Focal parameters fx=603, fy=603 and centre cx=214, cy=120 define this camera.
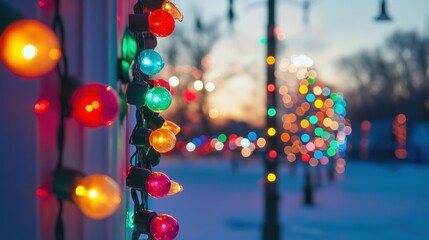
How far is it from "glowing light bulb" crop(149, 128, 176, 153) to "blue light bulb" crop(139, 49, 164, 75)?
0.25 meters

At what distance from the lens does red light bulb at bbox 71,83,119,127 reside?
5.02ft

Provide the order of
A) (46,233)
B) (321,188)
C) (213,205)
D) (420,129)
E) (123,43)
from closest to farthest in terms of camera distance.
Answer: (46,233) < (123,43) < (213,205) < (321,188) < (420,129)

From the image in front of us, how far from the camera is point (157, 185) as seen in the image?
2326 millimetres

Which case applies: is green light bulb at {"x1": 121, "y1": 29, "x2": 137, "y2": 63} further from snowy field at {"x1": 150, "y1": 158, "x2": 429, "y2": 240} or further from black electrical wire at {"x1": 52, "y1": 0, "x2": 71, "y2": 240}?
snowy field at {"x1": 150, "y1": 158, "x2": 429, "y2": 240}

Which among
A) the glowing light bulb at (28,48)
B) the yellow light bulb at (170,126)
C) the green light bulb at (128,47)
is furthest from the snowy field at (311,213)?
the glowing light bulb at (28,48)

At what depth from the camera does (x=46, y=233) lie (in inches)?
65.4

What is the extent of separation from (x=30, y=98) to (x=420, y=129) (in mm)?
50695

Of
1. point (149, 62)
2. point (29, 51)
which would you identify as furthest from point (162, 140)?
point (29, 51)

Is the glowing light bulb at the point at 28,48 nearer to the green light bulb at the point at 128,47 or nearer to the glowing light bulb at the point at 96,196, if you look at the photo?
the glowing light bulb at the point at 96,196

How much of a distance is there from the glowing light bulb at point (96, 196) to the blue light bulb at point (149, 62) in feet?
2.85

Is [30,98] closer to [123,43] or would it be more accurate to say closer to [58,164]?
[58,164]

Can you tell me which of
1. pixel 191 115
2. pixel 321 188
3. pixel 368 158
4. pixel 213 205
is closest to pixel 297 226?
pixel 213 205

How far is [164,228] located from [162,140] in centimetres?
35

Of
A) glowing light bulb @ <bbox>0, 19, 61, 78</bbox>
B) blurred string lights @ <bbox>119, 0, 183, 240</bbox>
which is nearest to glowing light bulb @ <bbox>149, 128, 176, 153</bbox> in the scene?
blurred string lights @ <bbox>119, 0, 183, 240</bbox>
